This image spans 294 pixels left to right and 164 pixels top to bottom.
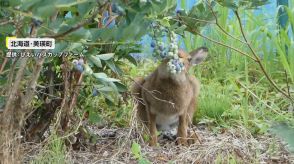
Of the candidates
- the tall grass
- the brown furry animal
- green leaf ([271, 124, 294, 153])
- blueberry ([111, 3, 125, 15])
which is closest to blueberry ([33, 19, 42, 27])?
blueberry ([111, 3, 125, 15])

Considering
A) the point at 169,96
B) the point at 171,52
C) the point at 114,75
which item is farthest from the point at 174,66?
the point at 169,96

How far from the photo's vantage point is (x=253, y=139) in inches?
158

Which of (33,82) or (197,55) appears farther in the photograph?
(197,55)

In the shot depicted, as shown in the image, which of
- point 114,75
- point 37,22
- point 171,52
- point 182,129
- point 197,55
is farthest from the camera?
point 197,55

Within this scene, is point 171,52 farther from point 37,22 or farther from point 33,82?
point 37,22

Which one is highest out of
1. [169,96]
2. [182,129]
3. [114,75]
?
[114,75]

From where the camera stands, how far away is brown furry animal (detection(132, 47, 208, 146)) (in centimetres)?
418

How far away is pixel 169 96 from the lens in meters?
4.20

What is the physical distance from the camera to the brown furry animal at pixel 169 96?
4.18 meters

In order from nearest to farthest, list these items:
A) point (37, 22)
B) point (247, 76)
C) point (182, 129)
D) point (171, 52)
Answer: point (37, 22), point (171, 52), point (182, 129), point (247, 76)

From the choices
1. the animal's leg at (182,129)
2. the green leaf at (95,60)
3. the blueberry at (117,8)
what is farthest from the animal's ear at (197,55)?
the blueberry at (117,8)

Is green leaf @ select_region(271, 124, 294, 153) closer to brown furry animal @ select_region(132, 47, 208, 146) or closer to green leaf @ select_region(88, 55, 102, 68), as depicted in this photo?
green leaf @ select_region(88, 55, 102, 68)

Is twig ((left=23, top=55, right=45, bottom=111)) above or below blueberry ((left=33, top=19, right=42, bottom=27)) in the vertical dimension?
below

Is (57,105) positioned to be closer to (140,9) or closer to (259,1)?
(259,1)
